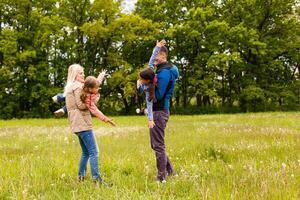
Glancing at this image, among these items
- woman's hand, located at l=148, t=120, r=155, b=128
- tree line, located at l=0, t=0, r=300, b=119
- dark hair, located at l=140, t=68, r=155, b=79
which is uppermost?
tree line, located at l=0, t=0, r=300, b=119

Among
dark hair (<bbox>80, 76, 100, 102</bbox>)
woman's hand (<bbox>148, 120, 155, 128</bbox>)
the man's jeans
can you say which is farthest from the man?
dark hair (<bbox>80, 76, 100, 102</bbox>)

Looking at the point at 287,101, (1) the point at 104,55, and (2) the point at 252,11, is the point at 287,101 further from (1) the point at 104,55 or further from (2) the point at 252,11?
(1) the point at 104,55

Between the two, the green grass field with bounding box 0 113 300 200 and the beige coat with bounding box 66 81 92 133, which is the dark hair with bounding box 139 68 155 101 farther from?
the green grass field with bounding box 0 113 300 200

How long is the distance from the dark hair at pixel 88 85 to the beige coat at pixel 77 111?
0.15 m

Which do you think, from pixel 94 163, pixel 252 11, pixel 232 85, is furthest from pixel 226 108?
pixel 94 163

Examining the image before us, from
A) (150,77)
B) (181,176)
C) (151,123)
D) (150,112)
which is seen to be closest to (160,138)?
(151,123)

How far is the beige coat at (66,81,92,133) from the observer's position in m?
7.77

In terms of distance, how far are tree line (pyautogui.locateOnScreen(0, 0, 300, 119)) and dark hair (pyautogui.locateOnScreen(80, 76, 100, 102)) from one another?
39.2 m

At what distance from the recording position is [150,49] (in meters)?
55.8

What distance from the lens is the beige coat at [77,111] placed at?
777 cm

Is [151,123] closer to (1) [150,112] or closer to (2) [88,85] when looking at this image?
(1) [150,112]

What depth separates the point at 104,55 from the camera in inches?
2104

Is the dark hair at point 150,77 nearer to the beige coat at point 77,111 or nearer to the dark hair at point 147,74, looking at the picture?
the dark hair at point 147,74

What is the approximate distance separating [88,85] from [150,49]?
4852cm
